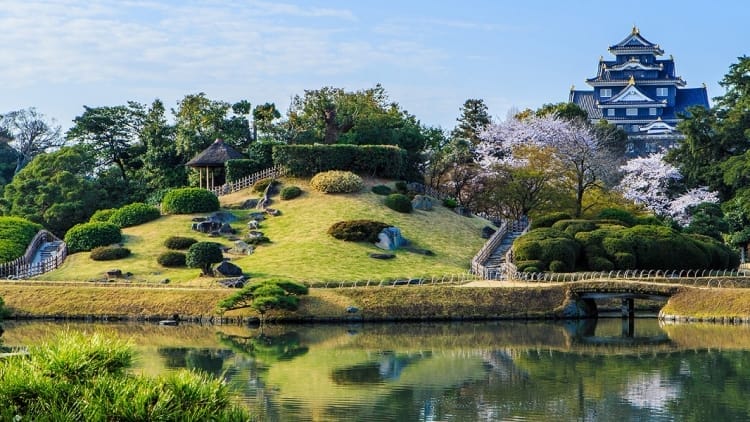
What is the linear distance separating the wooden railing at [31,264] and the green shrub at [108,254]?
7.04ft

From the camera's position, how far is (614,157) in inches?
3524

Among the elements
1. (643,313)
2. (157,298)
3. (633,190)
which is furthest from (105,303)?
(633,190)

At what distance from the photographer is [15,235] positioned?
67.0 metres

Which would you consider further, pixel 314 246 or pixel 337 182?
pixel 337 182

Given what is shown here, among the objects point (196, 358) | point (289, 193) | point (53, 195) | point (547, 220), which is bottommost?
point (196, 358)

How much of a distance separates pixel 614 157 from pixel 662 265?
90.6ft

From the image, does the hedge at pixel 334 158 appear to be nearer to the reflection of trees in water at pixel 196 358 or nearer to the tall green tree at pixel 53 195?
the tall green tree at pixel 53 195

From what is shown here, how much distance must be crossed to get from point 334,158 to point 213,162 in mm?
9066

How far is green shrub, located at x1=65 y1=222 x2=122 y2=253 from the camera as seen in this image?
220ft

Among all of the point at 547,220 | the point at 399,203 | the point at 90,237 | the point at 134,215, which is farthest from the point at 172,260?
the point at 547,220

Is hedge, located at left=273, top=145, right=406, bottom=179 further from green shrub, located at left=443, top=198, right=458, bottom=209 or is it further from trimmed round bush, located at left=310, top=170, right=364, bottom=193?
green shrub, located at left=443, top=198, right=458, bottom=209

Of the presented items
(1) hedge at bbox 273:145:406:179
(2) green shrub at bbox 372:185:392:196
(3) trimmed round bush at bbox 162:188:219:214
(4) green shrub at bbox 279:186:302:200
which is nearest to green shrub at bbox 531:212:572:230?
(2) green shrub at bbox 372:185:392:196

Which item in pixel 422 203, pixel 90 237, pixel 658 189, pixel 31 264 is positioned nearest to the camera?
pixel 31 264

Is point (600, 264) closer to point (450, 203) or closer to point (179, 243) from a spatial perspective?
point (450, 203)
